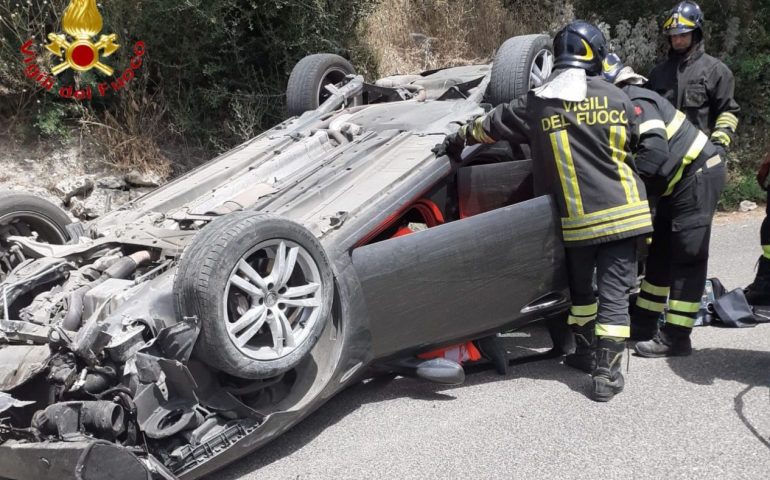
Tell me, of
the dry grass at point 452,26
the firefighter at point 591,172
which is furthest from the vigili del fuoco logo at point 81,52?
the firefighter at point 591,172

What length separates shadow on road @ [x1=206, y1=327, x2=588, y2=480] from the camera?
3.26 m

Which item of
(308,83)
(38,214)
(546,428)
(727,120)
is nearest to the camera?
(546,428)

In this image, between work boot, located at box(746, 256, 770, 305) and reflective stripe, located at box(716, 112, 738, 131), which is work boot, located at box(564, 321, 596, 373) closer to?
work boot, located at box(746, 256, 770, 305)

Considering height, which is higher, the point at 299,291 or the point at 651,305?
the point at 299,291

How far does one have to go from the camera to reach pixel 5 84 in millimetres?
7512

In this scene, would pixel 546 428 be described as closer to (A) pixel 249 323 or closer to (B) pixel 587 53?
(A) pixel 249 323

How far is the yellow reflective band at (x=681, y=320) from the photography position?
12.8 feet

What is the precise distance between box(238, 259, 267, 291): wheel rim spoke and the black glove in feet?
4.75

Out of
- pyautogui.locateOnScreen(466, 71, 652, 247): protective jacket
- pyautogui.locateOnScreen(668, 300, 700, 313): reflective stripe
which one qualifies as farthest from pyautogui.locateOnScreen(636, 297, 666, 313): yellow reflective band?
pyautogui.locateOnScreen(466, 71, 652, 247): protective jacket

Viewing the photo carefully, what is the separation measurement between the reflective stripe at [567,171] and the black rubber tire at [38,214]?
291 cm

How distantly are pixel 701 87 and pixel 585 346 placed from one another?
2142mm

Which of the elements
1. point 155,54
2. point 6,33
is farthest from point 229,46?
point 6,33

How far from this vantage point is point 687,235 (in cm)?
382

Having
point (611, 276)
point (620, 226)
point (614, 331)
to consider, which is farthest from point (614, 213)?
point (614, 331)
